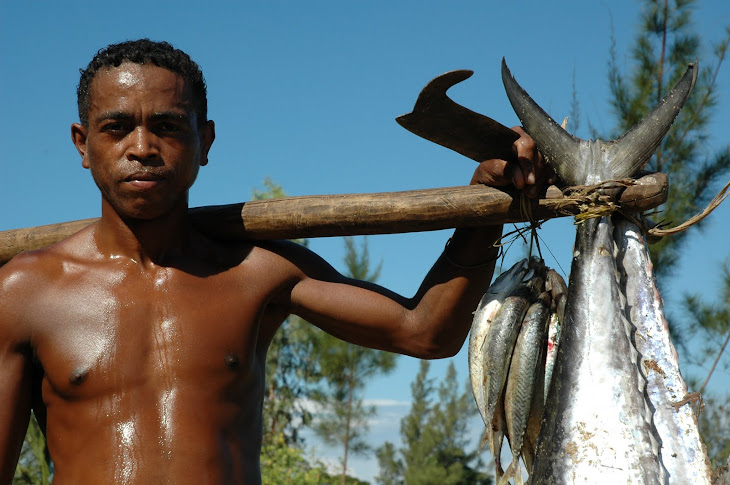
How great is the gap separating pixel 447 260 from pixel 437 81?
70cm

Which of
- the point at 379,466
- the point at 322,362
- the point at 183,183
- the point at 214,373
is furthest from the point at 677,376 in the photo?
the point at 379,466

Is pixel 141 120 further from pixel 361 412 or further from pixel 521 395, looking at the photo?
pixel 361 412

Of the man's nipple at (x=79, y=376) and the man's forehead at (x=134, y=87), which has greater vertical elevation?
the man's forehead at (x=134, y=87)

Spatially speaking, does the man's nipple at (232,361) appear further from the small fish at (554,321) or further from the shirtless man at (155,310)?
the small fish at (554,321)

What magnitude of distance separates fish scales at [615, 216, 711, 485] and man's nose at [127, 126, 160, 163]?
1290 millimetres

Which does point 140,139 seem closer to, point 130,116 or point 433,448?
point 130,116

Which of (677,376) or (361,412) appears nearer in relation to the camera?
(677,376)

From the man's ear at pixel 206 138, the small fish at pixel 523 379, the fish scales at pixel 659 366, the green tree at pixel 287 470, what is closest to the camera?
the fish scales at pixel 659 366

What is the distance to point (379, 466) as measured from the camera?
2278 cm

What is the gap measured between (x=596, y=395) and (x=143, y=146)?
1.39m

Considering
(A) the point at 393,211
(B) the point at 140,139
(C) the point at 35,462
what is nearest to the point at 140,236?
(B) the point at 140,139

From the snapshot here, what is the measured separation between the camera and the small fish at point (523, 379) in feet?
8.38

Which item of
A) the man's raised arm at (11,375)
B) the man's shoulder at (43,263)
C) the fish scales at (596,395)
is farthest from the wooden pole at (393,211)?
the man's raised arm at (11,375)

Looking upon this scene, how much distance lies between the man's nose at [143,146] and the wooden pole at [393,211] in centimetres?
43
